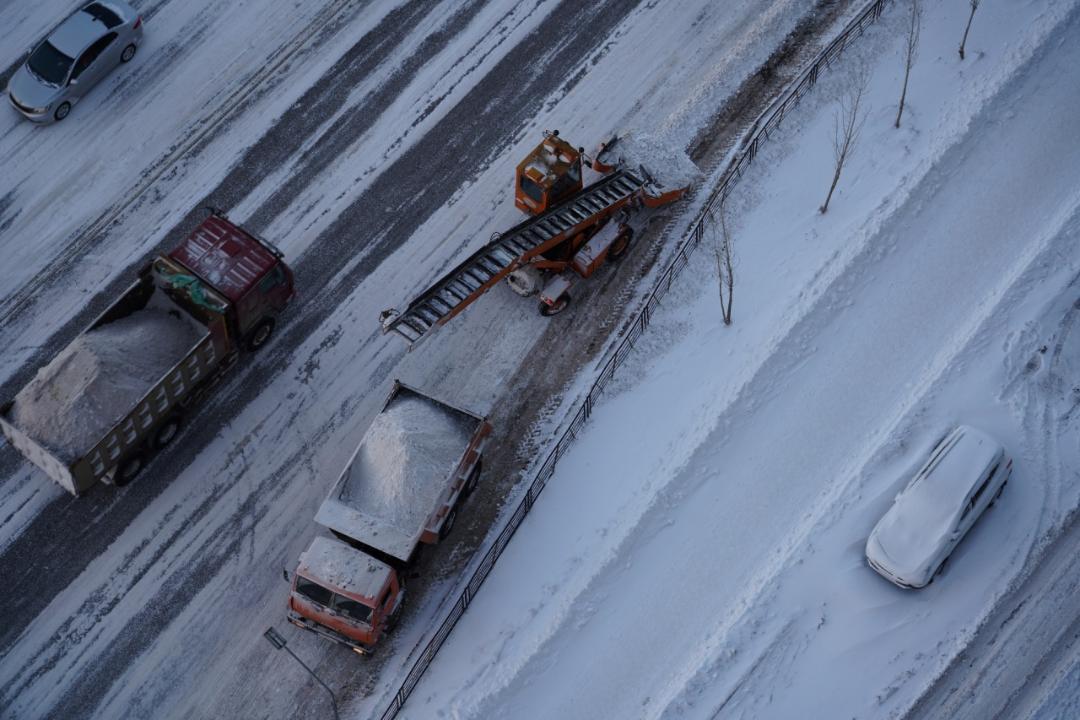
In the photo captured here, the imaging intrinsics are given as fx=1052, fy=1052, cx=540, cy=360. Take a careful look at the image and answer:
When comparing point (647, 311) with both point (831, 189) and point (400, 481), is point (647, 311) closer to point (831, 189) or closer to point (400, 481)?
point (831, 189)

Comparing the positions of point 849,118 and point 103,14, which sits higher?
point 849,118

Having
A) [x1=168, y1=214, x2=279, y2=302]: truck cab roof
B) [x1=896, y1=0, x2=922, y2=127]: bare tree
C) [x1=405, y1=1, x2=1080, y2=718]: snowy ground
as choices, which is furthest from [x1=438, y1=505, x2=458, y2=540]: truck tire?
[x1=896, y1=0, x2=922, y2=127]: bare tree

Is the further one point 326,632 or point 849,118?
point 849,118

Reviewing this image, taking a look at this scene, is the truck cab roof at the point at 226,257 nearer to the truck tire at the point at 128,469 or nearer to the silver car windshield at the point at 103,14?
the truck tire at the point at 128,469

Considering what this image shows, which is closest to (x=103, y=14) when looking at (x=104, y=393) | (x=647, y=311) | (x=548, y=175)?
(x=104, y=393)

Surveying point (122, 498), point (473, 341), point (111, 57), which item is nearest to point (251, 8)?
point (111, 57)

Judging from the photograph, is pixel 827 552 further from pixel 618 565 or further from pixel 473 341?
pixel 473 341
